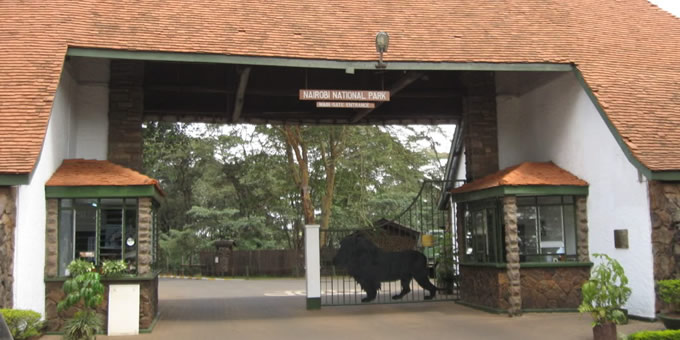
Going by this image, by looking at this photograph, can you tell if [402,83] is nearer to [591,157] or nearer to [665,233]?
[591,157]

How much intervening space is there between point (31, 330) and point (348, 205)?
85.3 ft

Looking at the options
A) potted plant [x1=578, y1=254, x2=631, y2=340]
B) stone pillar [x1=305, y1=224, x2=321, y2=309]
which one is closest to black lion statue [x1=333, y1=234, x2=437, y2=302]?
stone pillar [x1=305, y1=224, x2=321, y2=309]

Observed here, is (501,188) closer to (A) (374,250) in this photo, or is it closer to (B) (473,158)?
(B) (473,158)

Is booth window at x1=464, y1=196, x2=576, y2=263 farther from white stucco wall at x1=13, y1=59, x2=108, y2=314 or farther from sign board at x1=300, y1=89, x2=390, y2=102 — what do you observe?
white stucco wall at x1=13, y1=59, x2=108, y2=314

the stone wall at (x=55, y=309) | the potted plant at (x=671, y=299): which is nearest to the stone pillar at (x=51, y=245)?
the stone wall at (x=55, y=309)

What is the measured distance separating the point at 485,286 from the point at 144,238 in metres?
7.64

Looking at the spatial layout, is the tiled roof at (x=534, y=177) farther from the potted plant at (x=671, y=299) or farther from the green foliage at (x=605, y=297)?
the green foliage at (x=605, y=297)

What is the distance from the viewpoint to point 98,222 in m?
12.8

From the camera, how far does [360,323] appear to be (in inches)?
533

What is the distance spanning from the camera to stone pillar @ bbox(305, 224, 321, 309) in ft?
52.3

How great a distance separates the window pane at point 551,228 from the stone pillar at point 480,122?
89.8 inches

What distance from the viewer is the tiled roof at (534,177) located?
14.0 metres

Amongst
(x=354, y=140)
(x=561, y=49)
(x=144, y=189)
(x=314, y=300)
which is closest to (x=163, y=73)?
(x=144, y=189)

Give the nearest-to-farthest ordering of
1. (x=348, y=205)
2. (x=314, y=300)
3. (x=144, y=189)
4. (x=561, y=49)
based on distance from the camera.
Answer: (x=144, y=189) < (x=561, y=49) < (x=314, y=300) < (x=348, y=205)
